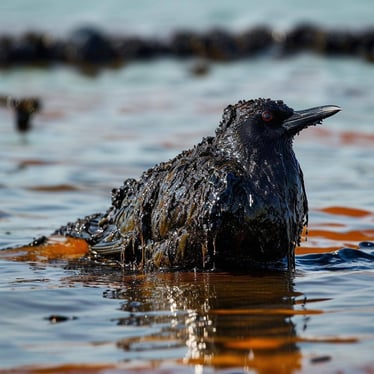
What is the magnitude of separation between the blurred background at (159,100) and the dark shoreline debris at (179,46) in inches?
3.0

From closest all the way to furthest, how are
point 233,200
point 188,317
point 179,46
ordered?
point 188,317 → point 233,200 → point 179,46

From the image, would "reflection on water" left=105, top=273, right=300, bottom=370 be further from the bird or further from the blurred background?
the blurred background

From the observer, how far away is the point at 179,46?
74.3 ft

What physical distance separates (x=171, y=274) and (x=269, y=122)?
1.11 m

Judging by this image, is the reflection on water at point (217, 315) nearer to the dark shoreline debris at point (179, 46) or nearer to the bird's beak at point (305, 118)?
the bird's beak at point (305, 118)

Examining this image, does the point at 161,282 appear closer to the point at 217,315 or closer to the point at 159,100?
the point at 217,315

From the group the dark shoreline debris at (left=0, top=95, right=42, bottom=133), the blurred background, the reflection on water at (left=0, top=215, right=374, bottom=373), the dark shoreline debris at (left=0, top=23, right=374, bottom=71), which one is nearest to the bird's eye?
the reflection on water at (left=0, top=215, right=374, bottom=373)

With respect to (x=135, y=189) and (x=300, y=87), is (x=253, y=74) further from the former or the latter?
(x=135, y=189)

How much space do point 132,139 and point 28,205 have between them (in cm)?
366

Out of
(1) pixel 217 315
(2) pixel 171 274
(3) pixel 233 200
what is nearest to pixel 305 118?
(3) pixel 233 200

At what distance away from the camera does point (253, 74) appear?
18141mm

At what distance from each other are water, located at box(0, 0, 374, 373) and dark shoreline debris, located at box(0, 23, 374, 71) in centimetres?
277

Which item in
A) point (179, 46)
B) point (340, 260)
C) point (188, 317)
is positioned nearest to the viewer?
point (188, 317)

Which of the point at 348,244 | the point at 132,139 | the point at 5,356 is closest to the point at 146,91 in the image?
the point at 132,139
